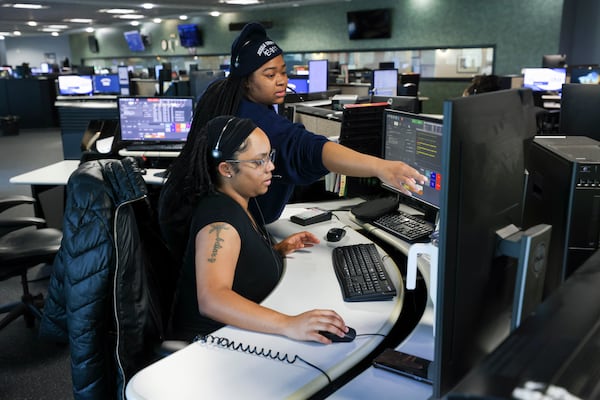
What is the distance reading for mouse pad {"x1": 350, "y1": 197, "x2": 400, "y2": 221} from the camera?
229 cm

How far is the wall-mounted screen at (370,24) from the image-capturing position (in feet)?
34.6

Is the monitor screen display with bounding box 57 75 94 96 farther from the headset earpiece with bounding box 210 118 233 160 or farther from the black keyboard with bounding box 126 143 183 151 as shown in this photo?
the headset earpiece with bounding box 210 118 233 160

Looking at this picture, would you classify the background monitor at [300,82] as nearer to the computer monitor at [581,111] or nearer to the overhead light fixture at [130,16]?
the computer monitor at [581,111]

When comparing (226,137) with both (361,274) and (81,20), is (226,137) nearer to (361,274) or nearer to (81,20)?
(361,274)

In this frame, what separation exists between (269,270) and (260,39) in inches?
36.9

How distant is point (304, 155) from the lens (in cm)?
188

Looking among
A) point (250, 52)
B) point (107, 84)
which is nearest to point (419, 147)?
point (250, 52)

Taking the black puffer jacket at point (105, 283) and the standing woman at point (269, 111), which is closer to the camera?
the black puffer jacket at point (105, 283)

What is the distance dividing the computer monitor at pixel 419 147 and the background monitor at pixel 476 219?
3.32 ft

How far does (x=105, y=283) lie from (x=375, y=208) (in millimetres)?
1287

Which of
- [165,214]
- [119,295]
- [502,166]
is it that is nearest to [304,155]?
[165,214]

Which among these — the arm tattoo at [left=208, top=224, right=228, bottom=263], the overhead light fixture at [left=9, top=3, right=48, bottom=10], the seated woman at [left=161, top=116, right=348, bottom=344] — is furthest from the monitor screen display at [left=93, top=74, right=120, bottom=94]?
the arm tattoo at [left=208, top=224, right=228, bottom=263]

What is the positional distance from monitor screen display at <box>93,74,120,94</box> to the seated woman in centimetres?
894

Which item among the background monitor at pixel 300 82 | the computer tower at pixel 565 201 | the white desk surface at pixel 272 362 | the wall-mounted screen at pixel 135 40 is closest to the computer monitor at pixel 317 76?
the background monitor at pixel 300 82
